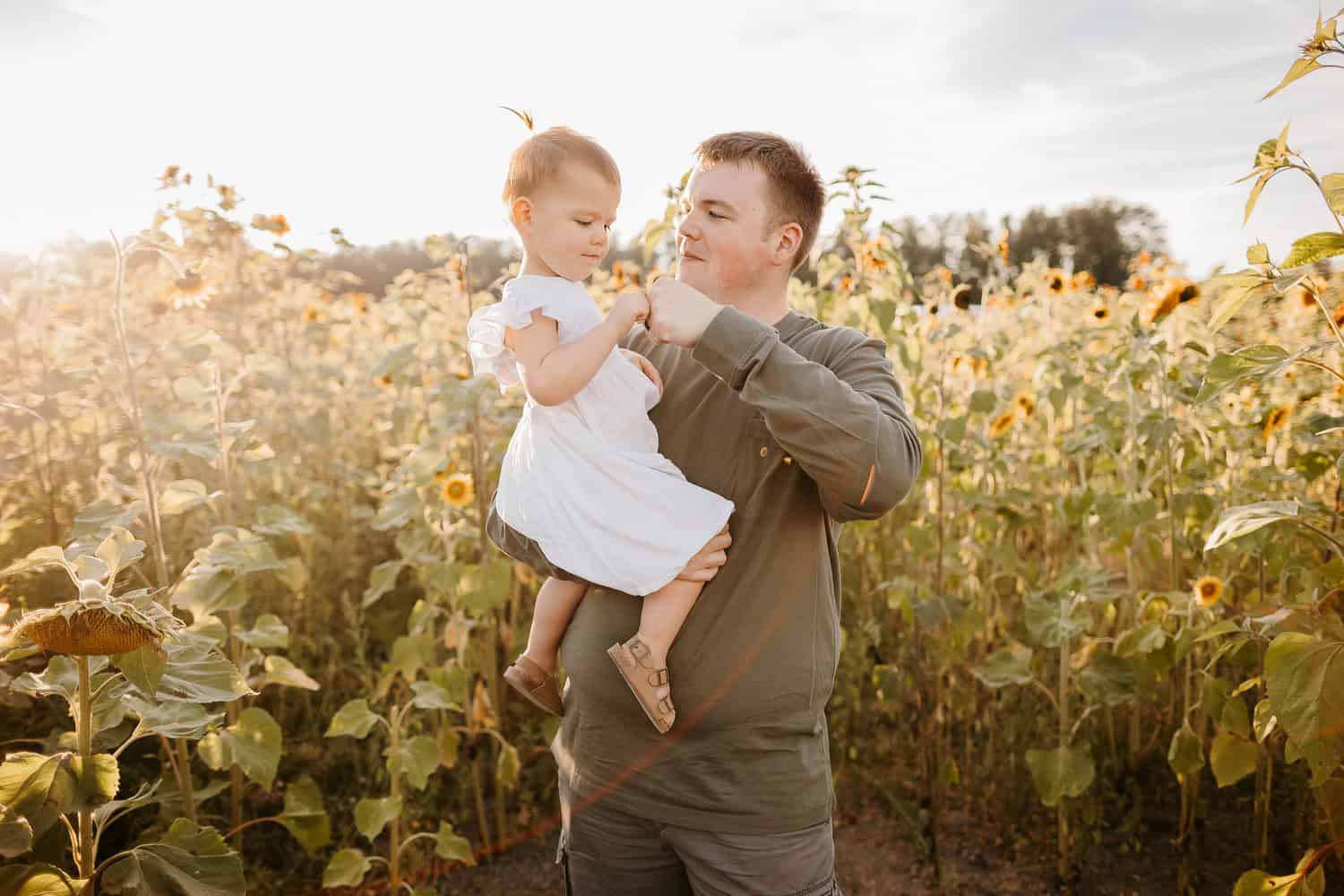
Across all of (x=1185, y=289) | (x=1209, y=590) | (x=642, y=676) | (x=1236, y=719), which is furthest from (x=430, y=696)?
(x=1185, y=289)

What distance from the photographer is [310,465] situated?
186 inches

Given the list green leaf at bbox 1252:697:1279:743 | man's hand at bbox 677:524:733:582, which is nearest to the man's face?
man's hand at bbox 677:524:733:582

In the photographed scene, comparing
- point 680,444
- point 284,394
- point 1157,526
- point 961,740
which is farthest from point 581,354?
point 284,394

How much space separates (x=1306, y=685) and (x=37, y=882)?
7.23 ft

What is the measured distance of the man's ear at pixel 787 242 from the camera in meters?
1.91

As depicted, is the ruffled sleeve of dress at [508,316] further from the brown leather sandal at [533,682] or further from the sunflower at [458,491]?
the sunflower at [458,491]

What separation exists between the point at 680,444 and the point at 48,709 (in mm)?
2108

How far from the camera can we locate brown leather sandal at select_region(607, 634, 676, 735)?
64.7 inches

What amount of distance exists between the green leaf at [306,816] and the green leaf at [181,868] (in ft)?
2.63

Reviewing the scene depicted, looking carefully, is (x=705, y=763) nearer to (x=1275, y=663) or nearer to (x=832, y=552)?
(x=832, y=552)

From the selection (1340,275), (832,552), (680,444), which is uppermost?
(1340,275)

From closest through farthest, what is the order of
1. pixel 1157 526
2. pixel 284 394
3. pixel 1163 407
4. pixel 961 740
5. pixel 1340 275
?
pixel 1163 407 → pixel 1157 526 → pixel 961 740 → pixel 284 394 → pixel 1340 275

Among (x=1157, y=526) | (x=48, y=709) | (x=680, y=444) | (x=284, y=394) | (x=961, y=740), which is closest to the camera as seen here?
(x=680, y=444)

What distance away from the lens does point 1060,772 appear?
2682 millimetres
